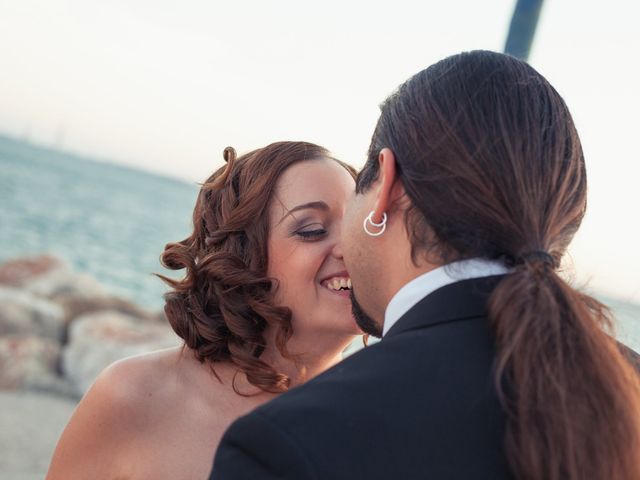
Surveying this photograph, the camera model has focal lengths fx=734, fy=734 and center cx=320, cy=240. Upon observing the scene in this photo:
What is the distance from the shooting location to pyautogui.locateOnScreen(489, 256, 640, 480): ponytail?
122 centimetres

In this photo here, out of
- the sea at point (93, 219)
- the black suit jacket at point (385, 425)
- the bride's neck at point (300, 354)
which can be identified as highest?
the black suit jacket at point (385, 425)

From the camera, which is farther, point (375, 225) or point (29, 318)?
point (29, 318)

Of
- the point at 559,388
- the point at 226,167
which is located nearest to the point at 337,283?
the point at 226,167

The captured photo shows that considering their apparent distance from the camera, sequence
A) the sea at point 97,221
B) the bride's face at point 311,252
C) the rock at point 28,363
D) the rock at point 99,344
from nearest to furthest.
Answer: the bride's face at point 311,252 → the rock at point 28,363 → the rock at point 99,344 → the sea at point 97,221

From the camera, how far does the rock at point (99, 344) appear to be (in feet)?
30.8

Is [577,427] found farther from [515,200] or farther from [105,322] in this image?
[105,322]

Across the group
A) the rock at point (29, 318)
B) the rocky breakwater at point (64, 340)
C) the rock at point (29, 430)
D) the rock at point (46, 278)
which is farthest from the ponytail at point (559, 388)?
the rock at point (46, 278)

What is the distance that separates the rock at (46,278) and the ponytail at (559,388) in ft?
41.7

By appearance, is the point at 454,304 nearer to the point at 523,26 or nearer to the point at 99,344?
the point at 523,26

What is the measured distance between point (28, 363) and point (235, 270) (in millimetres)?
7363

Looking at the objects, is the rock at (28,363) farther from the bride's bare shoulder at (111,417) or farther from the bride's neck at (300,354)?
the bride's neck at (300,354)

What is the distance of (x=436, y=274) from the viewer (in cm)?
A: 154

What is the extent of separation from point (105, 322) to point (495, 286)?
31.4 feet

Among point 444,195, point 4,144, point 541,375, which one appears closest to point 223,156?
point 444,195
